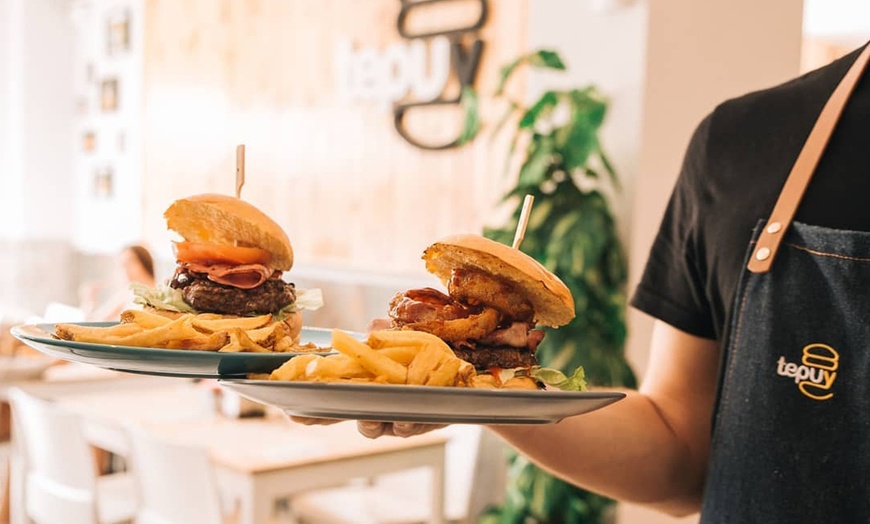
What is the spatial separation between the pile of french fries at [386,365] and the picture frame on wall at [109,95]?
7.35 meters

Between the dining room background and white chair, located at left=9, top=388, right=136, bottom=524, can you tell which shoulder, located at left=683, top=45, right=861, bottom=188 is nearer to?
the dining room background

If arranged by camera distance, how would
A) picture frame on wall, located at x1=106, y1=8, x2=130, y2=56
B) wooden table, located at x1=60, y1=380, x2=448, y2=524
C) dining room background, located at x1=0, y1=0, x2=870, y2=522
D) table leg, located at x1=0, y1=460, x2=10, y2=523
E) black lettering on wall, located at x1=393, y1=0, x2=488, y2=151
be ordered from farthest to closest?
picture frame on wall, located at x1=106, y1=8, x2=130, y2=56
table leg, located at x1=0, y1=460, x2=10, y2=523
black lettering on wall, located at x1=393, y1=0, x2=488, y2=151
dining room background, located at x1=0, y1=0, x2=870, y2=522
wooden table, located at x1=60, y1=380, x2=448, y2=524

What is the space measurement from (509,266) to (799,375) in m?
0.49

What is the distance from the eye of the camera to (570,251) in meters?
3.34

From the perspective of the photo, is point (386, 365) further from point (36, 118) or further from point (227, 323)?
point (36, 118)

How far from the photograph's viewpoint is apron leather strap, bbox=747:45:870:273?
1.30 metres

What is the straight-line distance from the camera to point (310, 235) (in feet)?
18.0

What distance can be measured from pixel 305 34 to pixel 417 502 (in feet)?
9.37

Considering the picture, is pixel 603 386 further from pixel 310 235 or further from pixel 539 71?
pixel 310 235

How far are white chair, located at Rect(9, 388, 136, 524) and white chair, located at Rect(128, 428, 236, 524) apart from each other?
346mm

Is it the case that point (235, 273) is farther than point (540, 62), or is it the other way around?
point (540, 62)

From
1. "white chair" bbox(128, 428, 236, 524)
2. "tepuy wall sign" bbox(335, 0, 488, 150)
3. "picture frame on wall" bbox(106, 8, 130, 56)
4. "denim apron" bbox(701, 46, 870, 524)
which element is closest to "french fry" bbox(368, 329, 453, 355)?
"denim apron" bbox(701, 46, 870, 524)

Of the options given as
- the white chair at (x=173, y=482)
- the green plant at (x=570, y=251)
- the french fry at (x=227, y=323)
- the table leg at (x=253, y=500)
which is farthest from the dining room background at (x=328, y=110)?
the french fry at (x=227, y=323)

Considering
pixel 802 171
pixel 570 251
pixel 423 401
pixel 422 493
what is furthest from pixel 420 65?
pixel 423 401
